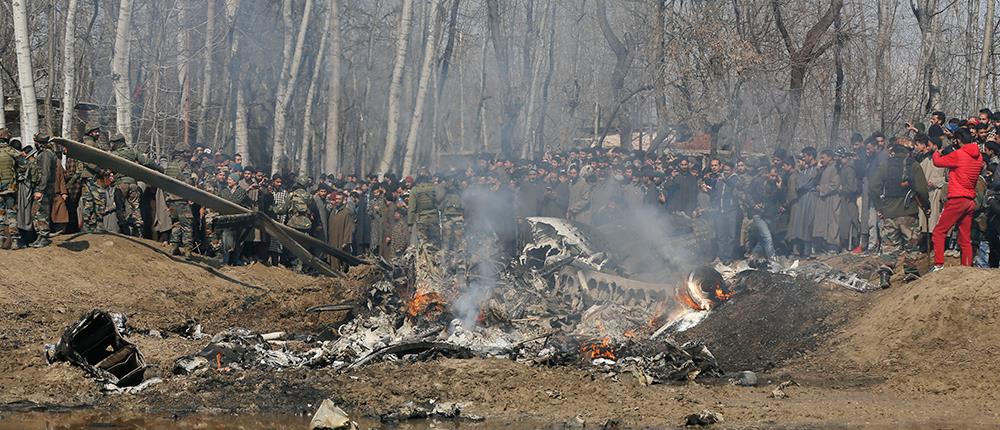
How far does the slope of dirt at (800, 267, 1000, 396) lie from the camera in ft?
35.1

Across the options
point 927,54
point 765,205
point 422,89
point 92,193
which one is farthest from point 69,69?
point 927,54

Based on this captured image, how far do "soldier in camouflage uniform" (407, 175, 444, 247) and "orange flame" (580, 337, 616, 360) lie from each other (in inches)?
349

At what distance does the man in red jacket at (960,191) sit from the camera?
12.8 meters

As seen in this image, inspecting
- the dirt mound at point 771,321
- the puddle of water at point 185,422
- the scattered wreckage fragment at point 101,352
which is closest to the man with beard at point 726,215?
the dirt mound at point 771,321

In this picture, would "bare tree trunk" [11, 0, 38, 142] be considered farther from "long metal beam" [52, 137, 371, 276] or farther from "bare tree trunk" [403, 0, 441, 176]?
"bare tree trunk" [403, 0, 441, 176]

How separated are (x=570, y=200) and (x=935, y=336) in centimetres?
1172

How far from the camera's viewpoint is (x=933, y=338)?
11.3 m

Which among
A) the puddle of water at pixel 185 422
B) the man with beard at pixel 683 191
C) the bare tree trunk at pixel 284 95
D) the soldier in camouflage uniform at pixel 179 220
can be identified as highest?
the bare tree trunk at pixel 284 95

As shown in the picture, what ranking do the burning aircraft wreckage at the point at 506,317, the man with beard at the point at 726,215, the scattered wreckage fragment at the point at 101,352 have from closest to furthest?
the scattered wreckage fragment at the point at 101,352
the burning aircraft wreckage at the point at 506,317
the man with beard at the point at 726,215

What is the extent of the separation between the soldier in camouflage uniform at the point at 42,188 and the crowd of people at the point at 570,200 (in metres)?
0.02

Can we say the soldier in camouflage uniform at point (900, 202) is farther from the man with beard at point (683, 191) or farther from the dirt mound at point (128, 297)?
the dirt mound at point (128, 297)

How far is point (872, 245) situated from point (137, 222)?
1274 centimetres

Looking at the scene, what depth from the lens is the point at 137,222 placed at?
1942 centimetres

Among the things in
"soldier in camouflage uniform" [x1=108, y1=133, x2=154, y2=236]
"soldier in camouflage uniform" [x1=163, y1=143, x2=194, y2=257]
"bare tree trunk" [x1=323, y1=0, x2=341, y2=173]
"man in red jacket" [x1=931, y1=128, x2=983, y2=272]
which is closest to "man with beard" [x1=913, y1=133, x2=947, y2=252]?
"man in red jacket" [x1=931, y1=128, x2=983, y2=272]
